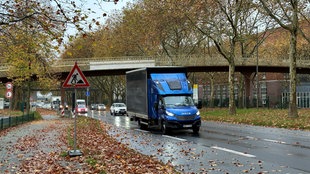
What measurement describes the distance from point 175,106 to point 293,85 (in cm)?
1089

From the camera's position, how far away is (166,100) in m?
20.4

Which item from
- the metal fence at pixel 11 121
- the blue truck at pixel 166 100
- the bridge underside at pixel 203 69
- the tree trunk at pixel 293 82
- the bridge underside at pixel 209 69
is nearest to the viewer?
the blue truck at pixel 166 100

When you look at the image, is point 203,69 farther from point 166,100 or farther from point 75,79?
point 75,79

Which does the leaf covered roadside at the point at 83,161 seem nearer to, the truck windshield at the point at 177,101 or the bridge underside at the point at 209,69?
the truck windshield at the point at 177,101

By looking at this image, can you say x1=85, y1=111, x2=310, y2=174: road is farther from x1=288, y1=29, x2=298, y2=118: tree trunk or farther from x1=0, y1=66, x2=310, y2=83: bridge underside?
x1=0, y1=66, x2=310, y2=83: bridge underside

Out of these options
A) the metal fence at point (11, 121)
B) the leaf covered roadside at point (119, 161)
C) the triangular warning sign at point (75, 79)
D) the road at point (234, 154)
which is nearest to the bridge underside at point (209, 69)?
the metal fence at point (11, 121)

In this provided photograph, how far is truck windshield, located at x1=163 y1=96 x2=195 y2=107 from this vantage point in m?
20.2

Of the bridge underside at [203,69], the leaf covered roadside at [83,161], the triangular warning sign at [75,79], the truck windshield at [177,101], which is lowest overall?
the leaf covered roadside at [83,161]

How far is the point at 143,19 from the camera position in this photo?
4403 cm

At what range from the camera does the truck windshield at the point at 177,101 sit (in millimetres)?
20234

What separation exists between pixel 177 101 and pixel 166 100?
543 mm

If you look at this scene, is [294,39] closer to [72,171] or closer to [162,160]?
[162,160]

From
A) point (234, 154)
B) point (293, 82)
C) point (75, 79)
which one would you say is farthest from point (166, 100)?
point (293, 82)

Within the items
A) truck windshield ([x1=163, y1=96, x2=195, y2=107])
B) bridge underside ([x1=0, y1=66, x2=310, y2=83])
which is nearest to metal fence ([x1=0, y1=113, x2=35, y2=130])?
truck windshield ([x1=163, y1=96, x2=195, y2=107])
